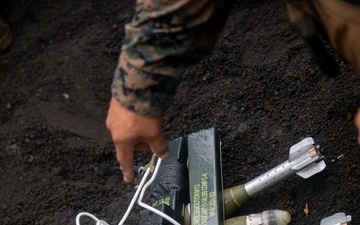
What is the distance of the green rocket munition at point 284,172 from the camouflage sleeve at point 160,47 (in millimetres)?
545

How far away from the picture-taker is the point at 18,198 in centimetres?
227

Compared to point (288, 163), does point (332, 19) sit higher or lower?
higher

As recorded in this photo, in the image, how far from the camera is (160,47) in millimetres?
1406

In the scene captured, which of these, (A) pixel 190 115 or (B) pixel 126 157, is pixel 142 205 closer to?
(B) pixel 126 157

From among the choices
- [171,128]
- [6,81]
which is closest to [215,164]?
[171,128]

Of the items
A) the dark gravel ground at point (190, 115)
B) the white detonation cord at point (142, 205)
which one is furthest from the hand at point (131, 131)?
the dark gravel ground at point (190, 115)

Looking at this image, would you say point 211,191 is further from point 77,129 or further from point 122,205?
point 77,129

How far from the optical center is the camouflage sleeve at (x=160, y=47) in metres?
1.39

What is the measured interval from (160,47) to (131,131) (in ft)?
0.68

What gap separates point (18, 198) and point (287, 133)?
0.93 metres

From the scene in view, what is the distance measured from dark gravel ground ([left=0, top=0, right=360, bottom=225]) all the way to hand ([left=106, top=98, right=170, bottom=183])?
55 centimetres

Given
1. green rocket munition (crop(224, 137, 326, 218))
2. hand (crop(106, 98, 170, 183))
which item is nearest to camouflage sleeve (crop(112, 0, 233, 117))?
hand (crop(106, 98, 170, 183))

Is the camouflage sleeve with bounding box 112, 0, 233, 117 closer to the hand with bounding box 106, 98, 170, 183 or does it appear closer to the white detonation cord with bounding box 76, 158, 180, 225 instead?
the hand with bounding box 106, 98, 170, 183

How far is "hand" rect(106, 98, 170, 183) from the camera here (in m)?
1.48
